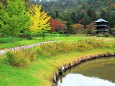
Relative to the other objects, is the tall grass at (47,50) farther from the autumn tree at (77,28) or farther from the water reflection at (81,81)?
the autumn tree at (77,28)

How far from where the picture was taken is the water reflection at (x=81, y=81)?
2056cm

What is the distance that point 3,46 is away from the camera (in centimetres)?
2853

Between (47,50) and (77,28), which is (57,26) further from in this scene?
(47,50)

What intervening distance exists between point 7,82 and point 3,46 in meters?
14.3

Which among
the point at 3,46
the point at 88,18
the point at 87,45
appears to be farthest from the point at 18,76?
the point at 88,18

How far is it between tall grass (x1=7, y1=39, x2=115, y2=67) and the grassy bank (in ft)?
1.63

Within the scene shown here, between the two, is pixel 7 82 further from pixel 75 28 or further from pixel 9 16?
pixel 75 28

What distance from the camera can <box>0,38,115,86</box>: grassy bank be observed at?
15.7 m

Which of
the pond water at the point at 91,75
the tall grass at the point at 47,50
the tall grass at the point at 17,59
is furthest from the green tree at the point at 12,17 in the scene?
the pond water at the point at 91,75

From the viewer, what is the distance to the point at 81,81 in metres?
21.6

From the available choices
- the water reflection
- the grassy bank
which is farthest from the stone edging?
the water reflection

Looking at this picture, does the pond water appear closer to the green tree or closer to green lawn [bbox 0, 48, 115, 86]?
green lawn [bbox 0, 48, 115, 86]

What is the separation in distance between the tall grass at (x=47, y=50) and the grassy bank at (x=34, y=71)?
1.63 ft

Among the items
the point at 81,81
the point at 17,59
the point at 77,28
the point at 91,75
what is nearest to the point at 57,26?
the point at 77,28
